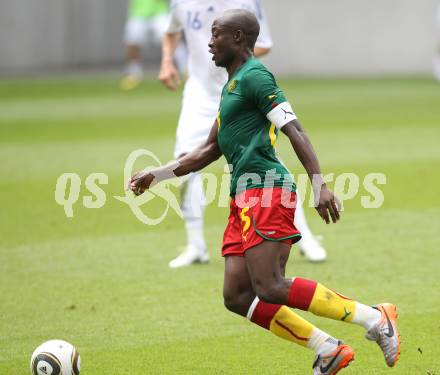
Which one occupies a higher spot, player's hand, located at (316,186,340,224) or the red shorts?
player's hand, located at (316,186,340,224)

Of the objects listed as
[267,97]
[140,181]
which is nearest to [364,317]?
[267,97]

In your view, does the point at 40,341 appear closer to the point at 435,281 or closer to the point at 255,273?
the point at 255,273

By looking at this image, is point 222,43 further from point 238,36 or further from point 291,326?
point 291,326

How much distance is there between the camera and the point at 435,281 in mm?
8016

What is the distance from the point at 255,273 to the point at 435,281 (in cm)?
Answer: 287

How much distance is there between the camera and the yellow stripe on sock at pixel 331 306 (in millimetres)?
5598

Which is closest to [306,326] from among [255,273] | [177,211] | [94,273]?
[255,273]

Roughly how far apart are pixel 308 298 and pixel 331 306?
13 centimetres

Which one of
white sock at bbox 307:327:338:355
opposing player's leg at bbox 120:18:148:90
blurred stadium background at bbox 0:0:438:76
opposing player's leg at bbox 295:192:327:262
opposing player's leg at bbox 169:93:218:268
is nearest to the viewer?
white sock at bbox 307:327:338:355

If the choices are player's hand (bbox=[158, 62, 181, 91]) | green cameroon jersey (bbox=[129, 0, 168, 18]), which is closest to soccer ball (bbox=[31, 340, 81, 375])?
player's hand (bbox=[158, 62, 181, 91])

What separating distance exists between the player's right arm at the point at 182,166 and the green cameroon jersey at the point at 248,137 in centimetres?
26

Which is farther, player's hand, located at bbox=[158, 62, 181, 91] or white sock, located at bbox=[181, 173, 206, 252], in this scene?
player's hand, located at bbox=[158, 62, 181, 91]

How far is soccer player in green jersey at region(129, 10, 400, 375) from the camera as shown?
18.2 feet

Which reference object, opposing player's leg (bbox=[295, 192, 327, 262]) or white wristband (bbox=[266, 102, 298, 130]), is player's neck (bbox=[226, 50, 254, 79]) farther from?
opposing player's leg (bbox=[295, 192, 327, 262])
